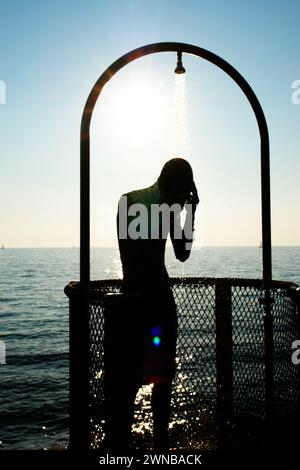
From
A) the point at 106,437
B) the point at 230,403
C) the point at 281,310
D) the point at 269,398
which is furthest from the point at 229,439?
the point at 106,437

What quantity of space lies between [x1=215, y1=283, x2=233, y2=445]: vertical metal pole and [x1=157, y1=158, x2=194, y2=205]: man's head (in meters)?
1.41

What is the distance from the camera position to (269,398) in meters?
3.82

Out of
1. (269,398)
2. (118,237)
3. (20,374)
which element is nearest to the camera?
(118,237)

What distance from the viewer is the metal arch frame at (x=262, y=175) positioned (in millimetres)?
3678

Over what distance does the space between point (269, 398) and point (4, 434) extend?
11.4 metres

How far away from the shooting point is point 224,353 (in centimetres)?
440

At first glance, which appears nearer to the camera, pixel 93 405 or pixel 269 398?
pixel 93 405

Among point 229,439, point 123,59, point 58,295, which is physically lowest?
point 58,295

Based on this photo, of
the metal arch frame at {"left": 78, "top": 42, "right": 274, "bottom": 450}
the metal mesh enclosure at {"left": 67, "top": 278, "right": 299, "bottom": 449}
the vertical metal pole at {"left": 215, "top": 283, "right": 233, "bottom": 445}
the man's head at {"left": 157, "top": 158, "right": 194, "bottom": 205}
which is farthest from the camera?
the vertical metal pole at {"left": 215, "top": 283, "right": 233, "bottom": 445}

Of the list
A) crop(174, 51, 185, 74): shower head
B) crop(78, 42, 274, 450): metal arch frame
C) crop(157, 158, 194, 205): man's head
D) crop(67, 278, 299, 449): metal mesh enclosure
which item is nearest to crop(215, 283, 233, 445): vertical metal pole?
crop(67, 278, 299, 449): metal mesh enclosure

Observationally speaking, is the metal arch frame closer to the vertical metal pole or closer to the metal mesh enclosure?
the metal mesh enclosure

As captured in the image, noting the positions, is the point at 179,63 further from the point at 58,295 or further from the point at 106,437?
the point at 58,295

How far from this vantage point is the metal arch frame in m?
A: 3.68

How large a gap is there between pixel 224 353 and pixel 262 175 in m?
1.76
